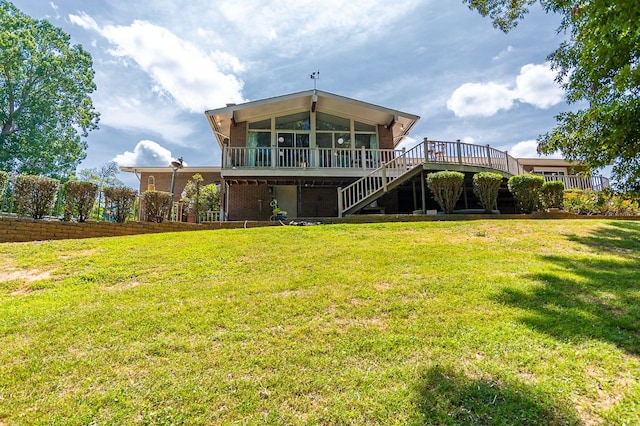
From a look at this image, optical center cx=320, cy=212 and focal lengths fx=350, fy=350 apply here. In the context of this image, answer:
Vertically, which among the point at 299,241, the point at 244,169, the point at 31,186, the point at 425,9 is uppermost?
the point at 425,9

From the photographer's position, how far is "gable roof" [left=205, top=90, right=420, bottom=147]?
1393 cm

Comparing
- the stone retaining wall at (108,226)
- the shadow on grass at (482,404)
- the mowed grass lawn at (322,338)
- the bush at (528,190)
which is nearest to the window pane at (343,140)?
the stone retaining wall at (108,226)

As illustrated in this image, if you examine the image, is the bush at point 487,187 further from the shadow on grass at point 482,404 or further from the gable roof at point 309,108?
the shadow on grass at point 482,404

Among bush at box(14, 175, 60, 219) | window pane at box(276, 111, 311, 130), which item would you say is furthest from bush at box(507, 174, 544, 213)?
bush at box(14, 175, 60, 219)

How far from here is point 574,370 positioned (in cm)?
246

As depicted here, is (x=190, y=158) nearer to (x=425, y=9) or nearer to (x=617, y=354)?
(x=425, y=9)

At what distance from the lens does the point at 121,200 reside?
8.61 m

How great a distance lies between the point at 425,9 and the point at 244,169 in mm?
7795

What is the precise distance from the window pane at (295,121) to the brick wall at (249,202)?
2.78 m

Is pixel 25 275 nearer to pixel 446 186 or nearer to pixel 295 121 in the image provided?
pixel 446 186

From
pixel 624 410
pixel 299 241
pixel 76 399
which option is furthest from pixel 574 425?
pixel 299 241

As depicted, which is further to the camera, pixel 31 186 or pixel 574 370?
pixel 31 186

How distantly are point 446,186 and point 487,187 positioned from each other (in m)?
1.48

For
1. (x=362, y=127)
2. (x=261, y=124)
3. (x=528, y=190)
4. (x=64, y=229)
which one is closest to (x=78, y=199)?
(x=64, y=229)
